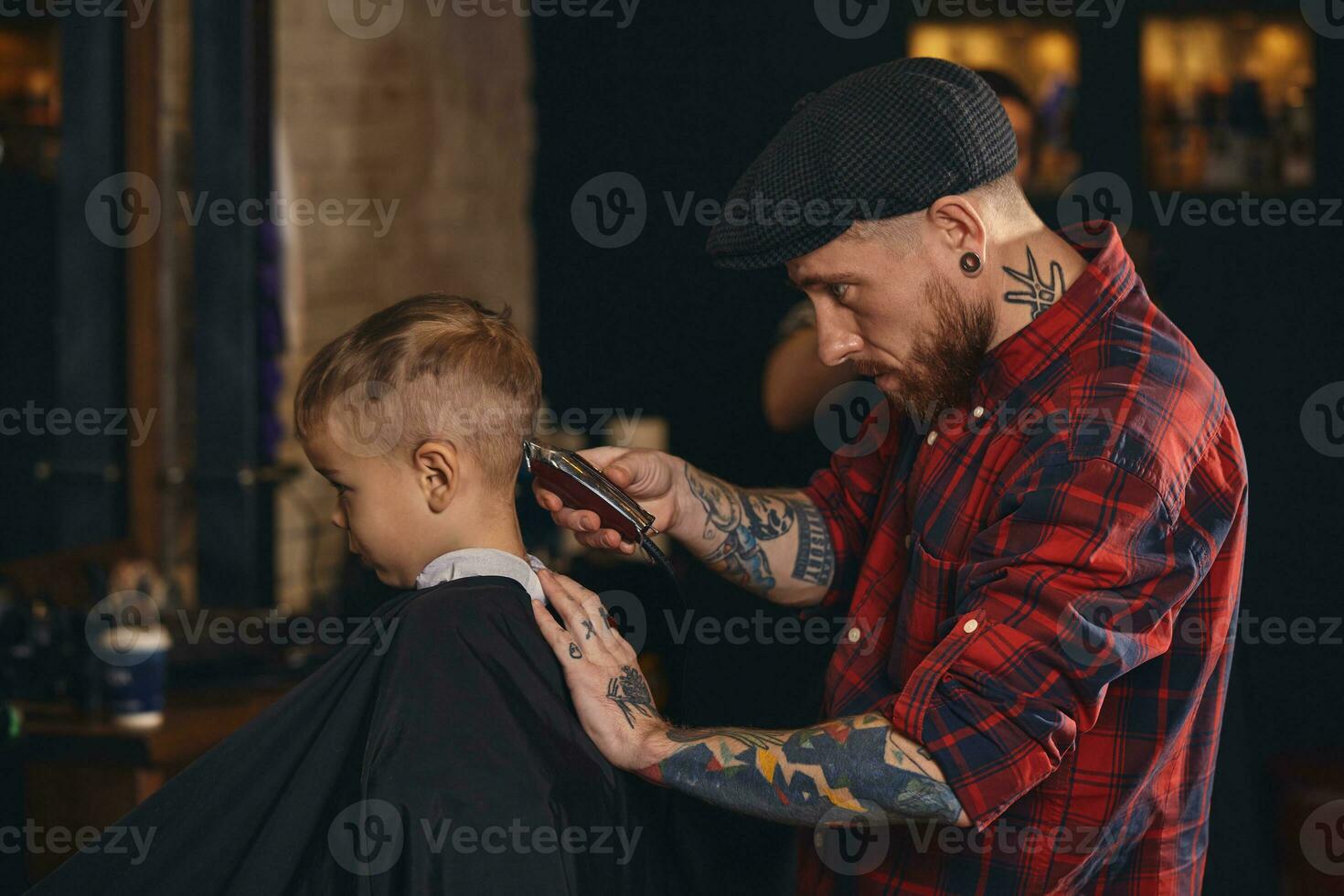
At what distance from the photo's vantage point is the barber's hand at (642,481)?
5.38ft

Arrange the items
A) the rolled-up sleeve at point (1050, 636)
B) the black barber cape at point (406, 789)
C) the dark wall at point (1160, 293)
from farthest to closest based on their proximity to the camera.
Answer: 1. the dark wall at point (1160, 293)
2. the black barber cape at point (406, 789)
3. the rolled-up sleeve at point (1050, 636)

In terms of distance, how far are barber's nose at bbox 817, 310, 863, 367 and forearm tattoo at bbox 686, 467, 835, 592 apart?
1.40 ft

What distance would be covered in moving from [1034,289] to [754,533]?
1.94ft

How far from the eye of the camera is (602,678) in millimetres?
1449

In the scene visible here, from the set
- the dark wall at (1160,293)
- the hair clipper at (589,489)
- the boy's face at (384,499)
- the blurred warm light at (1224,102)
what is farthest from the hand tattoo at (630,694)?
the blurred warm light at (1224,102)

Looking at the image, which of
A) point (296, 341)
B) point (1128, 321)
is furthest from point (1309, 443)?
point (296, 341)

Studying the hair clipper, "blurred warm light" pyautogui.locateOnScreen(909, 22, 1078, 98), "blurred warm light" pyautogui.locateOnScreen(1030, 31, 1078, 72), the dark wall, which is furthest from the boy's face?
"blurred warm light" pyautogui.locateOnScreen(1030, 31, 1078, 72)

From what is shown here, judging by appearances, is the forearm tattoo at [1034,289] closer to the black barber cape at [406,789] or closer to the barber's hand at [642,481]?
the barber's hand at [642,481]

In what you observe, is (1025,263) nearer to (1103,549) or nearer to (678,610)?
(1103,549)

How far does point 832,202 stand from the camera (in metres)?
1.34

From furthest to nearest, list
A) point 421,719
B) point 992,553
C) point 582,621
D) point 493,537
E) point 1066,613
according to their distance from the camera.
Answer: point 493,537
point 582,621
point 421,719
point 992,553
point 1066,613

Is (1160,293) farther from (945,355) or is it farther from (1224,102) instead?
(945,355)

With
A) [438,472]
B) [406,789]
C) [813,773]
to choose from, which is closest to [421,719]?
[406,789]

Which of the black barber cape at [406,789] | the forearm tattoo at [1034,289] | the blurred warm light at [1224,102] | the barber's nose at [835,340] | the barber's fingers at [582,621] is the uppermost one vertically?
the blurred warm light at [1224,102]
